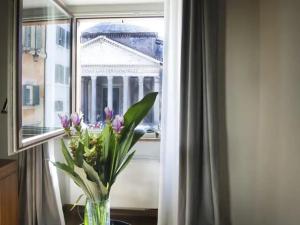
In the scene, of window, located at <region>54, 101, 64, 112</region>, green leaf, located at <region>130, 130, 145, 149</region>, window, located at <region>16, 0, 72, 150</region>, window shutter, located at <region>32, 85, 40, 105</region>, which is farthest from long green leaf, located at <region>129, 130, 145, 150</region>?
window, located at <region>54, 101, 64, 112</region>

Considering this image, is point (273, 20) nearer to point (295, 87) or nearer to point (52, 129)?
point (295, 87)

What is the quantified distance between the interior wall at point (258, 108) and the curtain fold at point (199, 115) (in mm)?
166

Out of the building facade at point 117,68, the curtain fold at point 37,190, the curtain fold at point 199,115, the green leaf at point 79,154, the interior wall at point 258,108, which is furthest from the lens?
the building facade at point 117,68

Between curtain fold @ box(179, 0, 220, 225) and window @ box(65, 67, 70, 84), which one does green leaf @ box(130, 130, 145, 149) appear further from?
window @ box(65, 67, 70, 84)

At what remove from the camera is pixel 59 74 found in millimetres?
2160

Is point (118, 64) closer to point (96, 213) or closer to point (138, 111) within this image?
point (138, 111)

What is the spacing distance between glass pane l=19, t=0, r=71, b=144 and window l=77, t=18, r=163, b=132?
0.59ft

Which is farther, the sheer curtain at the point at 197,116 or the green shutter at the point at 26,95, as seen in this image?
the sheer curtain at the point at 197,116

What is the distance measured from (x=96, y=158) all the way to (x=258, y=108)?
1139 millimetres

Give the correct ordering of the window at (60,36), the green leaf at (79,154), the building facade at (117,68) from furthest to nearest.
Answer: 1. the building facade at (117,68)
2. the window at (60,36)
3. the green leaf at (79,154)

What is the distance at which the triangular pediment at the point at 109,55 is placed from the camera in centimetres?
234

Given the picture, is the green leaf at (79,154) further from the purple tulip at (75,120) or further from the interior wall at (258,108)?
the interior wall at (258,108)

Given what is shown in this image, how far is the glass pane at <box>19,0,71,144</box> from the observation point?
5.51 feet

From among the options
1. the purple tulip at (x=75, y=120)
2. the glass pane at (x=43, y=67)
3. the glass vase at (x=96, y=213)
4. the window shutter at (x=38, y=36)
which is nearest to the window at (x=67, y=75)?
the glass pane at (x=43, y=67)
